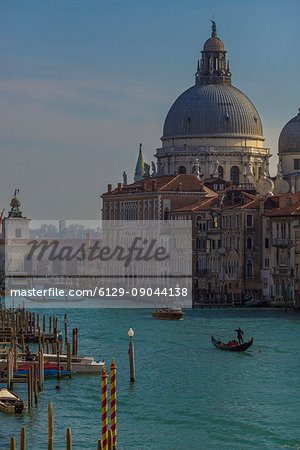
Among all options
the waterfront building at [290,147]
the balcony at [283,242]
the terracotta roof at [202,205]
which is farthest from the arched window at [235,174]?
the balcony at [283,242]

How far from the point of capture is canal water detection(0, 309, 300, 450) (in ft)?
91.4

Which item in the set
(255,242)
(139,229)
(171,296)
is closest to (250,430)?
(255,242)

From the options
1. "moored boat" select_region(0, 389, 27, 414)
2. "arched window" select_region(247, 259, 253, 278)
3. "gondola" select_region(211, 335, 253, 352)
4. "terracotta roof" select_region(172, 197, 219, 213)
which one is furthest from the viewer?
"terracotta roof" select_region(172, 197, 219, 213)

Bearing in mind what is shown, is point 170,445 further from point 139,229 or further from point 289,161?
point 289,161

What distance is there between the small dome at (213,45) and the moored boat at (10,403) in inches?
2750

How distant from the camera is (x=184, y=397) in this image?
32531 mm

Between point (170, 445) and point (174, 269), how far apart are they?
159ft

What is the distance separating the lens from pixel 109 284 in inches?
3310

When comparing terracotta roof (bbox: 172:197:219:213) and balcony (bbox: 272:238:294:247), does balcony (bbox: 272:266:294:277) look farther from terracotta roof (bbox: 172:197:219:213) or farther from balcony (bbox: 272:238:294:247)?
terracotta roof (bbox: 172:197:219:213)

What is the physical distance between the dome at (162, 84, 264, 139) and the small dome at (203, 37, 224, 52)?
3.41 m

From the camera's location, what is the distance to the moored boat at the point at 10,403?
2942cm

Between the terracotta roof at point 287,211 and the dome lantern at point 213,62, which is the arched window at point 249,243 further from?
the dome lantern at point 213,62

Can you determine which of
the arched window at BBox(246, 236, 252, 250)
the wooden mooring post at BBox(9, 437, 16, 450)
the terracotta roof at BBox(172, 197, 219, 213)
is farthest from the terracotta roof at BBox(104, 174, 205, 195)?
the wooden mooring post at BBox(9, 437, 16, 450)

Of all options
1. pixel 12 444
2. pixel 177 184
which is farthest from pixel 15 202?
pixel 12 444
